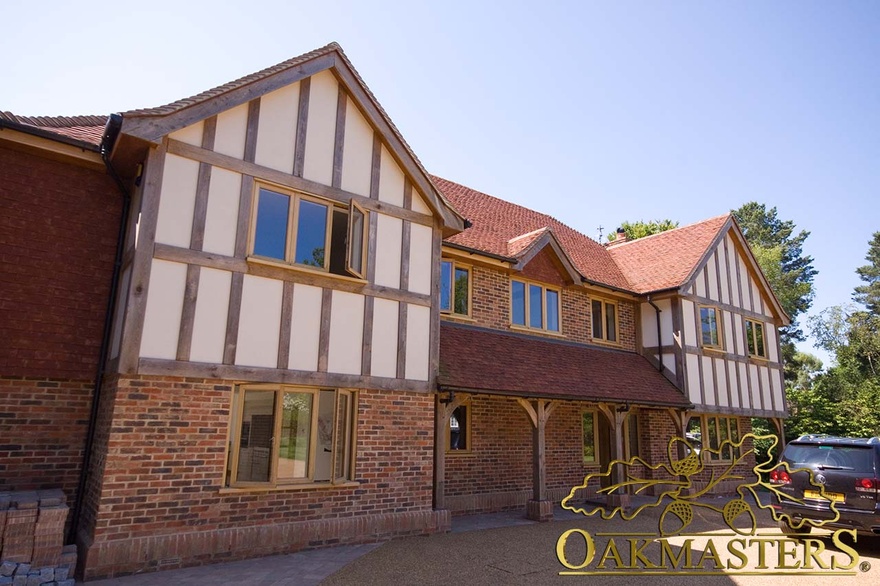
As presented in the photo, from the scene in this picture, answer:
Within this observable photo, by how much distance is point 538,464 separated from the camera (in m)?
11.4

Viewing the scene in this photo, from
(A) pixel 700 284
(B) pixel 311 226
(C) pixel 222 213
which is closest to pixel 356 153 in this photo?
(B) pixel 311 226

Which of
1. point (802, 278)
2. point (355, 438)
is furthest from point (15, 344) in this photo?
point (802, 278)

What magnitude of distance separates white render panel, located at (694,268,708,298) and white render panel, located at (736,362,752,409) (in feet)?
9.07

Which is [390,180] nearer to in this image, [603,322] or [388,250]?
[388,250]

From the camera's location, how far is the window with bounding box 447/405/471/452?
39.2ft

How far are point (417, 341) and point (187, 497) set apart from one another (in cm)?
448

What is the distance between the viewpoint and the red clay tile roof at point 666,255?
16.7 m

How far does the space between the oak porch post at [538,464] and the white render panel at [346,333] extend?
12.7 ft

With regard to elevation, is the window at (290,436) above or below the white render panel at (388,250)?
below

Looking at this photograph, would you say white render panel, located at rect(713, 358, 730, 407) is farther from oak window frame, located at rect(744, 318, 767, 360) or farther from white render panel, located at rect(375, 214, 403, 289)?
white render panel, located at rect(375, 214, 403, 289)

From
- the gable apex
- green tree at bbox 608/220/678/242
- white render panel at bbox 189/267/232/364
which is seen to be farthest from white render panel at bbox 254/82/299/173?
green tree at bbox 608/220/678/242

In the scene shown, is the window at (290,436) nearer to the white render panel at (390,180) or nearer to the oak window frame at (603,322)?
the white render panel at (390,180)

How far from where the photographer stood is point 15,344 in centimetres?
764

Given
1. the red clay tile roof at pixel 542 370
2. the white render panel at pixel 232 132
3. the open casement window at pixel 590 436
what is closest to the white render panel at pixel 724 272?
the red clay tile roof at pixel 542 370
